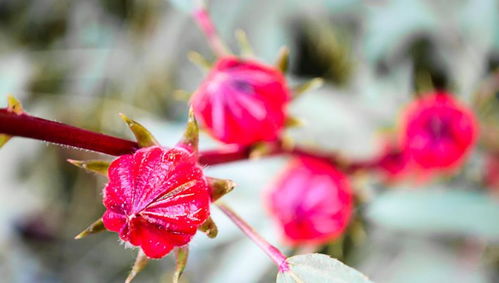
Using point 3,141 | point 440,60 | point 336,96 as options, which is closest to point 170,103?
point 336,96

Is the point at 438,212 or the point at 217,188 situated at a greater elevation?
the point at 217,188

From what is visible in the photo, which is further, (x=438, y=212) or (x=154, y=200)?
(x=438, y=212)

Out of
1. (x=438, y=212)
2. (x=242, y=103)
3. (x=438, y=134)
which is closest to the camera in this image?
(x=242, y=103)

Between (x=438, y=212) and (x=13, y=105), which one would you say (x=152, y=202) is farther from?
(x=438, y=212)

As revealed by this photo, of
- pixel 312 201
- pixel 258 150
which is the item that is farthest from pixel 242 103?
pixel 312 201

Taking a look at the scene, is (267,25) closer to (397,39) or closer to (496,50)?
(397,39)

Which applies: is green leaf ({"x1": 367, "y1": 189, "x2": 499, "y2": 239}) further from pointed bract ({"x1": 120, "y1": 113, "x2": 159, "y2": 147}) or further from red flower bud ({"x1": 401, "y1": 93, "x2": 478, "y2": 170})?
pointed bract ({"x1": 120, "y1": 113, "x2": 159, "y2": 147})
